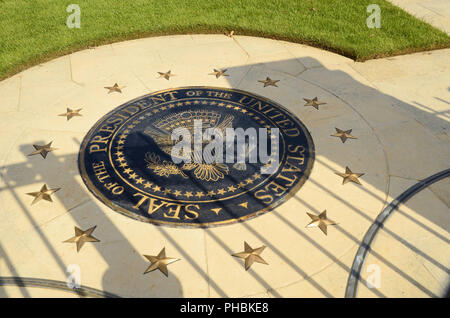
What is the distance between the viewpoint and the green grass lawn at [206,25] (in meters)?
8.37

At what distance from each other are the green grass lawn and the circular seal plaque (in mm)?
3113

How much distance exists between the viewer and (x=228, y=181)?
5113 millimetres

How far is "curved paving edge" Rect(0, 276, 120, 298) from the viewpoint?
12.6 ft

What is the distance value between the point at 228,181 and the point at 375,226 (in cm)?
199

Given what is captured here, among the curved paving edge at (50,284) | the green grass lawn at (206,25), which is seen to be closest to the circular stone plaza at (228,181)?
the curved paving edge at (50,284)

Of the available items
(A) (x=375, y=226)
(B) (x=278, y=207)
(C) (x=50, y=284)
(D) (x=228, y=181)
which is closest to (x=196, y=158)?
(D) (x=228, y=181)

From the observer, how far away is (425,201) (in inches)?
190

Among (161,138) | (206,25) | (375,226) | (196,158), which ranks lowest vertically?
(375,226)

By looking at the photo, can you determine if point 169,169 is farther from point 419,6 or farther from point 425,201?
point 419,6

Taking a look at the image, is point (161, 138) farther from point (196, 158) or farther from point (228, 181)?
point (228, 181)

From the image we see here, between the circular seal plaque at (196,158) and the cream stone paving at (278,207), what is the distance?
199 millimetres
